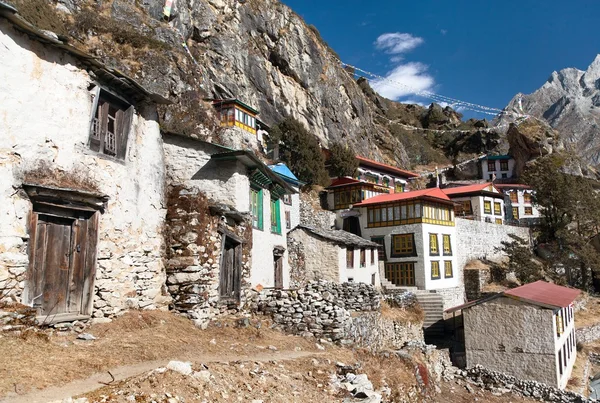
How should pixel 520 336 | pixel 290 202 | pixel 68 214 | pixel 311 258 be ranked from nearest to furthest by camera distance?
1. pixel 68 214
2. pixel 520 336
3. pixel 311 258
4. pixel 290 202

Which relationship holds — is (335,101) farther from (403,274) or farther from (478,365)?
(478,365)

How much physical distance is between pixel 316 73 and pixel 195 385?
219 ft

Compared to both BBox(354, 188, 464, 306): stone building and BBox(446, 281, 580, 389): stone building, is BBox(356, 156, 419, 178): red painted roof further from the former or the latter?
BBox(446, 281, 580, 389): stone building

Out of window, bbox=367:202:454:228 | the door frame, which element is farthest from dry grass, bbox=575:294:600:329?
the door frame

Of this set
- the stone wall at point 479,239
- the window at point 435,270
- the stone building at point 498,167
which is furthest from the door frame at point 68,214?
the stone building at point 498,167

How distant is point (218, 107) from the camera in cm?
4991

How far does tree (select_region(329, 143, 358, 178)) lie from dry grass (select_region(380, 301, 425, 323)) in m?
28.2

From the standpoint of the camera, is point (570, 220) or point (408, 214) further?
point (570, 220)

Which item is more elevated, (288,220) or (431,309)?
(288,220)

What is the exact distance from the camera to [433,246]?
1529 inches

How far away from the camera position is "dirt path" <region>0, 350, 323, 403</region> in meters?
6.59

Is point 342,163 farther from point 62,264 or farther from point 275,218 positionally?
point 62,264

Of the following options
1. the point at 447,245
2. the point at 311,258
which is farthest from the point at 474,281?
the point at 311,258

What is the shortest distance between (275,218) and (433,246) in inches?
882
